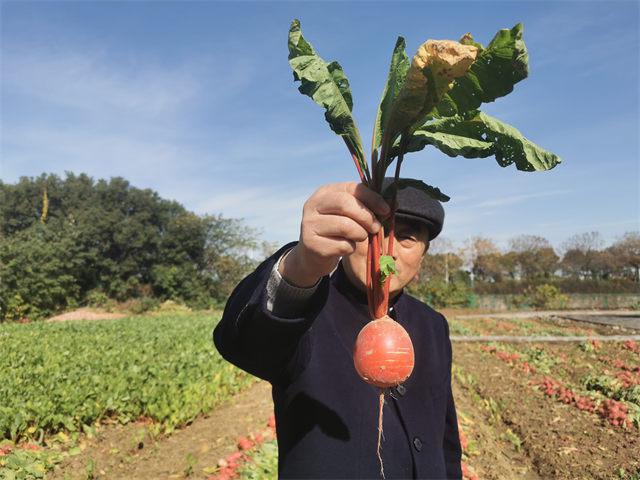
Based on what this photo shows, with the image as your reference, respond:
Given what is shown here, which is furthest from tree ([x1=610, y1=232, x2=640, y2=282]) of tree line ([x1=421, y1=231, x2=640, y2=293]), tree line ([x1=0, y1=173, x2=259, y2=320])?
tree line ([x1=0, y1=173, x2=259, y2=320])

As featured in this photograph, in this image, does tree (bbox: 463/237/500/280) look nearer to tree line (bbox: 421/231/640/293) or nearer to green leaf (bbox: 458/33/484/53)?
tree line (bbox: 421/231/640/293)

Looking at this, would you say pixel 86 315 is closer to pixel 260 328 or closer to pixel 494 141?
pixel 260 328

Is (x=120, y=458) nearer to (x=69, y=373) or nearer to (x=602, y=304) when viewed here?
(x=69, y=373)

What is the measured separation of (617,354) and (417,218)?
11.2m

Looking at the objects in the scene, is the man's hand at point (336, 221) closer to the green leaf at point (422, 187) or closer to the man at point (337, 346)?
the man at point (337, 346)

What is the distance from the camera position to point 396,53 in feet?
5.16

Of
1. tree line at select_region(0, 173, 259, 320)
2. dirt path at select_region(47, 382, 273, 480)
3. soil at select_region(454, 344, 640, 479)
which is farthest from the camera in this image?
tree line at select_region(0, 173, 259, 320)

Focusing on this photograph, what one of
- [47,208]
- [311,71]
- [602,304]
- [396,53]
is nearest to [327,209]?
[311,71]

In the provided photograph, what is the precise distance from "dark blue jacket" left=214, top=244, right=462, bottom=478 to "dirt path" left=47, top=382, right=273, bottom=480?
Answer: 361 centimetres

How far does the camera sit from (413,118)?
1.46 m

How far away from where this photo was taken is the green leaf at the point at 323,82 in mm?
1489

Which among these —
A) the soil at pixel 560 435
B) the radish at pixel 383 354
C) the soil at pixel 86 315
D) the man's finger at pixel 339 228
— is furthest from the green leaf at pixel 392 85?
the soil at pixel 86 315

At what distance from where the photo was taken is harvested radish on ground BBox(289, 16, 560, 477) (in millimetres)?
1403

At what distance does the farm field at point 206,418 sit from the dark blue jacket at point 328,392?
266 cm
